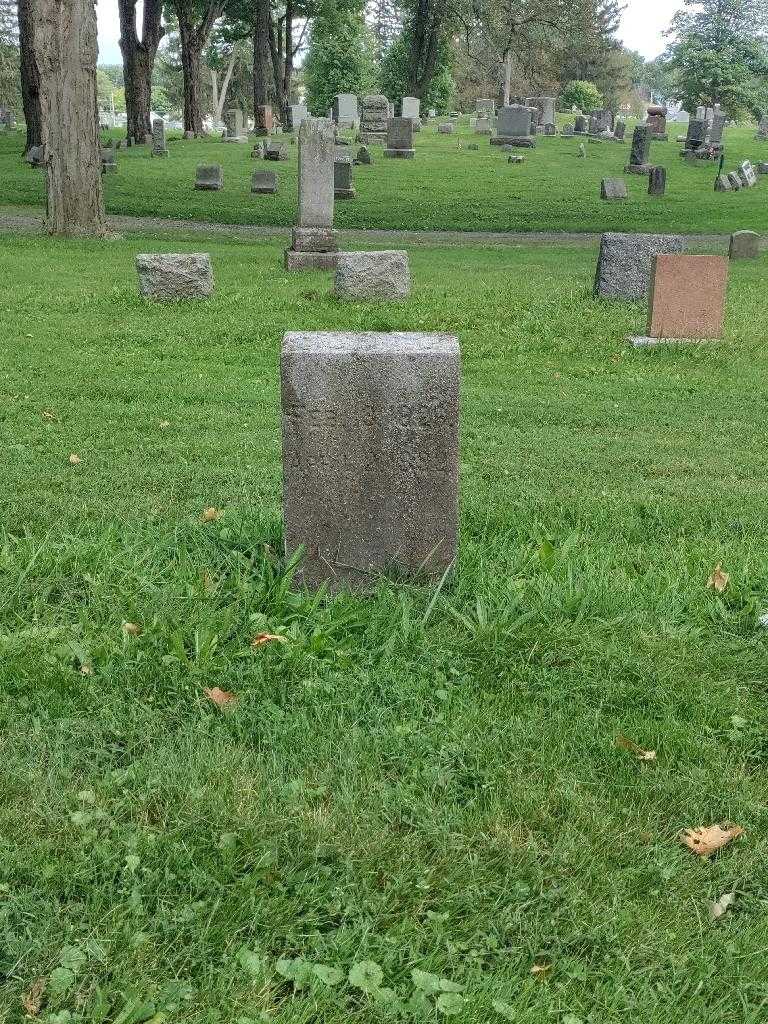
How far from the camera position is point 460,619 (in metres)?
4.00

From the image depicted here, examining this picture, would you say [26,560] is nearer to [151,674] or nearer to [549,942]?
[151,674]

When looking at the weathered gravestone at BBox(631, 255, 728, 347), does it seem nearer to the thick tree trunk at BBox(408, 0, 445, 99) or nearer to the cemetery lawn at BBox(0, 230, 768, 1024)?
the cemetery lawn at BBox(0, 230, 768, 1024)

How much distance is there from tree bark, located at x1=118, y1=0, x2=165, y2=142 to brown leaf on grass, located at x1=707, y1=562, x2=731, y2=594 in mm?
38468

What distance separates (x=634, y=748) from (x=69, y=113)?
17871 millimetres

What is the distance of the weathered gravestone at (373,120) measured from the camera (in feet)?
137

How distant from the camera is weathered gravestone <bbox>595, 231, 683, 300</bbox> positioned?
13.3 metres

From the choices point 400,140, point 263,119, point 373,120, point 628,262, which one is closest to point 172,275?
point 628,262

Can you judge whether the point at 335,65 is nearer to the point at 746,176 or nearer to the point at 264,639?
the point at 746,176

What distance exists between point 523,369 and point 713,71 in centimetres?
6297

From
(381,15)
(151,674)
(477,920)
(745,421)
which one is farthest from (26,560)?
(381,15)

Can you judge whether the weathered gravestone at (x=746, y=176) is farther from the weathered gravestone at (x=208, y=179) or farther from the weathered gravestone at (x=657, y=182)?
the weathered gravestone at (x=208, y=179)

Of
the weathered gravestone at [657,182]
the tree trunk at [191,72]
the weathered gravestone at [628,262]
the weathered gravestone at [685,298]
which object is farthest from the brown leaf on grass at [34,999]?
the tree trunk at [191,72]

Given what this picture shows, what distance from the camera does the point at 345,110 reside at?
1820 inches

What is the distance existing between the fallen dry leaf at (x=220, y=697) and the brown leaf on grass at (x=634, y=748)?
1.29 m
